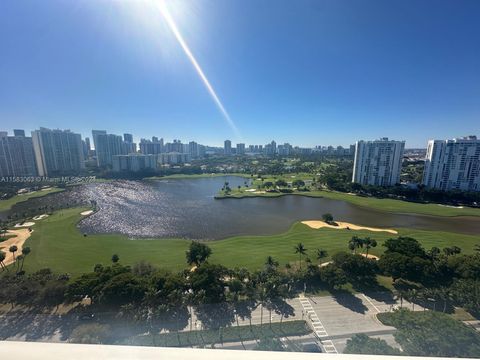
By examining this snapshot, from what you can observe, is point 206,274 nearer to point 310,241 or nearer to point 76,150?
point 310,241

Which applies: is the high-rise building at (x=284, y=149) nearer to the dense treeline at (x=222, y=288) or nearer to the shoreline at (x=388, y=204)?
the shoreline at (x=388, y=204)

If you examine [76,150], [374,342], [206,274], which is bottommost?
[206,274]

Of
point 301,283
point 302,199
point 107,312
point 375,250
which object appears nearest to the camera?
point 107,312

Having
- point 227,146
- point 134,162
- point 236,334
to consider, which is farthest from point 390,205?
point 227,146

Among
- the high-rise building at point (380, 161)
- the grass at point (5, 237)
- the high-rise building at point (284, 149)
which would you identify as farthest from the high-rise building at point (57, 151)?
the high-rise building at point (284, 149)

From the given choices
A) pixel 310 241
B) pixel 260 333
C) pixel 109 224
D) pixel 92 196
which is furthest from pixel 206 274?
pixel 92 196

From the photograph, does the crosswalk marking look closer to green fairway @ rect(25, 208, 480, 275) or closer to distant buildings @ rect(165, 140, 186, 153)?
green fairway @ rect(25, 208, 480, 275)

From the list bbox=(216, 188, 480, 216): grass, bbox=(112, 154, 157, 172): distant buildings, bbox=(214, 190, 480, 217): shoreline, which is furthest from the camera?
bbox=(112, 154, 157, 172): distant buildings

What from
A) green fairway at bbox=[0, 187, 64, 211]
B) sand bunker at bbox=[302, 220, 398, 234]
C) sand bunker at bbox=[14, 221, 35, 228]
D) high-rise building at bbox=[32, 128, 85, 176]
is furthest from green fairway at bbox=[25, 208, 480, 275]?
high-rise building at bbox=[32, 128, 85, 176]
